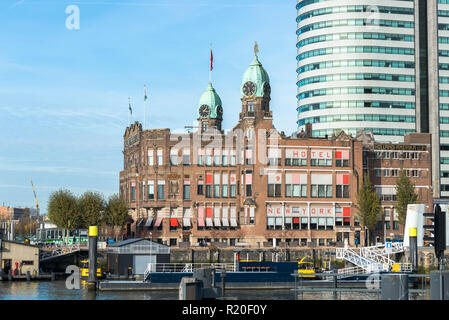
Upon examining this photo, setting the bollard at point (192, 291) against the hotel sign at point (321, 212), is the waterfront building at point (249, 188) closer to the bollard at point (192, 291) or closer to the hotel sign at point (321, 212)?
the hotel sign at point (321, 212)

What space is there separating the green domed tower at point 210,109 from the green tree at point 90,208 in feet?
153

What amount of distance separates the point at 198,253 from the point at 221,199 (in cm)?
1575

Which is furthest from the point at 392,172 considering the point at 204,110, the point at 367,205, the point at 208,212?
the point at 204,110

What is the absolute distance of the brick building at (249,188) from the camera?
435ft

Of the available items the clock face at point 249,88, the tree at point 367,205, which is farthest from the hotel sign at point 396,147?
the clock face at point 249,88

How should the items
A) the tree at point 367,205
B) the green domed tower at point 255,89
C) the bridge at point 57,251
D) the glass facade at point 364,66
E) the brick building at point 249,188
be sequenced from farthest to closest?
1. the glass facade at point 364,66
2. the green domed tower at point 255,89
3. the brick building at point 249,188
4. the tree at point 367,205
5. the bridge at point 57,251

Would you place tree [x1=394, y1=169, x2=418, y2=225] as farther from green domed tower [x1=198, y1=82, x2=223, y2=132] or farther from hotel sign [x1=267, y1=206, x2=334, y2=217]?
green domed tower [x1=198, y1=82, x2=223, y2=132]

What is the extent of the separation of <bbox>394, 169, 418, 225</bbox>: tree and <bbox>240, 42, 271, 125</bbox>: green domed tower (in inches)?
1350

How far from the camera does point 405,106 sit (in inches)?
7795

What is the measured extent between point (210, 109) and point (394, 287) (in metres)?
160

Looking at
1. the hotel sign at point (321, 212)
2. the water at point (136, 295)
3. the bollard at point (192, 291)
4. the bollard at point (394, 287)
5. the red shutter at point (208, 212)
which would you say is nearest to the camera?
the bollard at point (394, 287)

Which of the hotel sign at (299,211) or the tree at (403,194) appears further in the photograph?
the tree at (403,194)

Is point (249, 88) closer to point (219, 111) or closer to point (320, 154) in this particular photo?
point (219, 111)
